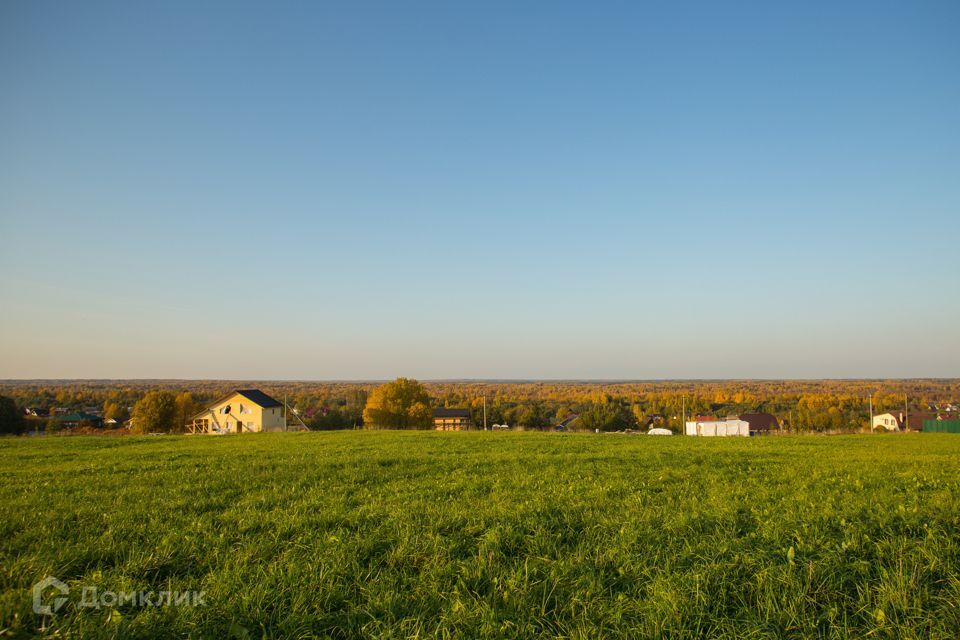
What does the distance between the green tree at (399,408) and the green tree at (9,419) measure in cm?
3559

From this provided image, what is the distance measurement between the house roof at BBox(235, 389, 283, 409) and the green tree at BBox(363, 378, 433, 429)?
10904 millimetres

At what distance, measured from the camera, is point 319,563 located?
14.3 feet

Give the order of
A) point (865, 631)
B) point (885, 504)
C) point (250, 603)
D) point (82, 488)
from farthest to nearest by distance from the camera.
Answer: point (82, 488), point (885, 504), point (250, 603), point (865, 631)

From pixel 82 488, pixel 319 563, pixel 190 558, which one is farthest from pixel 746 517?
pixel 82 488

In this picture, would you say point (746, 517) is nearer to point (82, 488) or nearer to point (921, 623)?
point (921, 623)

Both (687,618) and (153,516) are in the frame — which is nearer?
(687,618)

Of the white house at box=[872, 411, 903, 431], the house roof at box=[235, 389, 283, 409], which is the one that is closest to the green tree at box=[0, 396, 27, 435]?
the house roof at box=[235, 389, 283, 409]

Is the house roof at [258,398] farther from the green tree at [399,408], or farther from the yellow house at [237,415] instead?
the green tree at [399,408]

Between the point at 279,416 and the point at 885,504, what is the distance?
58200 mm

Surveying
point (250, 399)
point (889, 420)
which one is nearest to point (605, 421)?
point (889, 420)

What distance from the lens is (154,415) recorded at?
5338cm

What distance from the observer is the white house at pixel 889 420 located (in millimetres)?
61922

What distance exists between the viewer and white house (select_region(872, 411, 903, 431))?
61922 millimetres

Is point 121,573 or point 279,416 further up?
point 121,573
